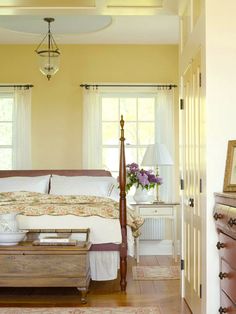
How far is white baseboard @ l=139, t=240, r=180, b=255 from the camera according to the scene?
7051 millimetres

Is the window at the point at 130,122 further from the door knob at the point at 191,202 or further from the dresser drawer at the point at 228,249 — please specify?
the dresser drawer at the point at 228,249

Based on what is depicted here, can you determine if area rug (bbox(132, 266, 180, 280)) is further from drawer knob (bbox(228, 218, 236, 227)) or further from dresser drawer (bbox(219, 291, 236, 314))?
drawer knob (bbox(228, 218, 236, 227))

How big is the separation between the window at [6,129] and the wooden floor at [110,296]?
2.70m

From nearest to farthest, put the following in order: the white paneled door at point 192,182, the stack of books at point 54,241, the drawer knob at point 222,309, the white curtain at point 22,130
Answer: the drawer knob at point 222,309, the white paneled door at point 192,182, the stack of books at point 54,241, the white curtain at point 22,130

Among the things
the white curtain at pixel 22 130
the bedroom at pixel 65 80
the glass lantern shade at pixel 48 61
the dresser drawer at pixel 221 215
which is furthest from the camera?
the bedroom at pixel 65 80

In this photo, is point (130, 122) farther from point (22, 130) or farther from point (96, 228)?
point (96, 228)

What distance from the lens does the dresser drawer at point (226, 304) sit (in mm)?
Result: 2739

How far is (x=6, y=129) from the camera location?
23.8ft

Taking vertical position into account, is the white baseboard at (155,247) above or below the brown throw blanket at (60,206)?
below

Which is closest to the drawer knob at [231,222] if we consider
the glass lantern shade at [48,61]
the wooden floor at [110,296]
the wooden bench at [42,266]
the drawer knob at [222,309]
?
the drawer knob at [222,309]

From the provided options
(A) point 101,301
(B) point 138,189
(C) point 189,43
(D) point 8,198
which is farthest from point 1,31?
(A) point 101,301

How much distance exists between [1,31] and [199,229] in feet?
14.1

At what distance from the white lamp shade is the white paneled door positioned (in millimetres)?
2228

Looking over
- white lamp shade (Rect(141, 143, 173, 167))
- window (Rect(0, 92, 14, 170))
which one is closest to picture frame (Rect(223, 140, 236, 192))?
white lamp shade (Rect(141, 143, 173, 167))
